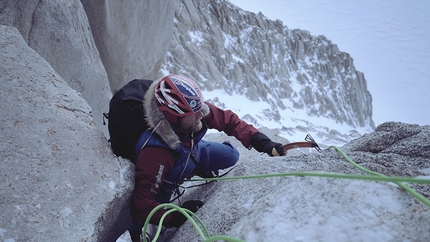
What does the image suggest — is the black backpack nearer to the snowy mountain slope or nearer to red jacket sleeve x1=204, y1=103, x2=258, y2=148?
red jacket sleeve x1=204, y1=103, x2=258, y2=148

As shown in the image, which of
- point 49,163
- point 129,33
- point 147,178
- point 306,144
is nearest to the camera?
point 49,163

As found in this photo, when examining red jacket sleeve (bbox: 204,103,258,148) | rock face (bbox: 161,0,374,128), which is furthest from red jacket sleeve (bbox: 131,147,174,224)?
rock face (bbox: 161,0,374,128)

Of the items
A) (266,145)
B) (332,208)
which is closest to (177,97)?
(266,145)

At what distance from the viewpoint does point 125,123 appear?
2.69 meters

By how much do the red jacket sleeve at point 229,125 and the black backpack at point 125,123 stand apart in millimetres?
1025

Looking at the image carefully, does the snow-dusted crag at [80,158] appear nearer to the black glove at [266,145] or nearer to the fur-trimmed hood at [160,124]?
the black glove at [266,145]

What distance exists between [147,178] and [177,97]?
809 mm

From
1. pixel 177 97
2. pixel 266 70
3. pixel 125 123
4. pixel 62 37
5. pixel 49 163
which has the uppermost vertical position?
pixel 266 70

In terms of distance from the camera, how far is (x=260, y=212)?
1.69 meters

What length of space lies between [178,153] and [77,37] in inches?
132

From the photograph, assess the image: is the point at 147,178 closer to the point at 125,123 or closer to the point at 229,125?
the point at 125,123

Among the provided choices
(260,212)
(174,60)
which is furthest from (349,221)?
(174,60)

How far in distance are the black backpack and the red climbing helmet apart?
0.23 metres

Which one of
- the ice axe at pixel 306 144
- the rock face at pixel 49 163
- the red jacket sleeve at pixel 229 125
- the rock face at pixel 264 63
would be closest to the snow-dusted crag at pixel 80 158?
the rock face at pixel 49 163
